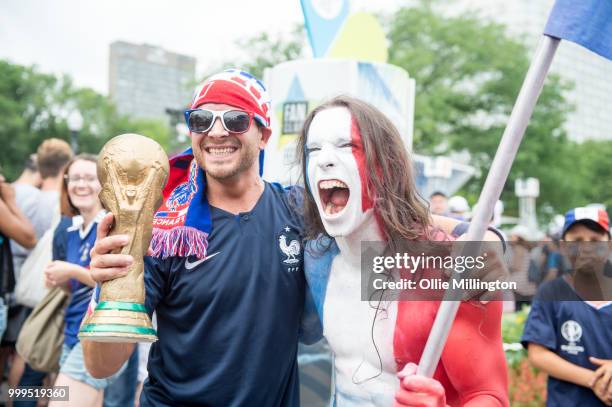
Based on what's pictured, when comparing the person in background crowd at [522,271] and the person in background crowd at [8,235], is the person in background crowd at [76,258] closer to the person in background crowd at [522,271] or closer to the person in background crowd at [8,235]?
the person in background crowd at [8,235]

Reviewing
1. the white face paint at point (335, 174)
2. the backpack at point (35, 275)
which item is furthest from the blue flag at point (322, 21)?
the white face paint at point (335, 174)

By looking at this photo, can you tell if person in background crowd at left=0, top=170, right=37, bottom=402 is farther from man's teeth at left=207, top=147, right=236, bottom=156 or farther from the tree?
the tree

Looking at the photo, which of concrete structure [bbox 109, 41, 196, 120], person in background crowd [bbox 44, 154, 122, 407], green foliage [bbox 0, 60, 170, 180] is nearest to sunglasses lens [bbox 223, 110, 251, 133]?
person in background crowd [bbox 44, 154, 122, 407]

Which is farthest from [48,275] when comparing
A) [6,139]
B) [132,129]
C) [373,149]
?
[132,129]

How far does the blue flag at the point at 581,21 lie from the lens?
1613mm

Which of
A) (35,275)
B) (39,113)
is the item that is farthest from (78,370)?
(39,113)

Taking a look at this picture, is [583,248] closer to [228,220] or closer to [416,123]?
[228,220]

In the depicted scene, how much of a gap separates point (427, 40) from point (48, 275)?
26.1 meters

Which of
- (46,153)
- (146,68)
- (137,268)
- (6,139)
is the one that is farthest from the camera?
(146,68)

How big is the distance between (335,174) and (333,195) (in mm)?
110

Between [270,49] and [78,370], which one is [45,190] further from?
[270,49]

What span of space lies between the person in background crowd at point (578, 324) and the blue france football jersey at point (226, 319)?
1.62m

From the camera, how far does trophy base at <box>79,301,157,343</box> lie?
1749 mm

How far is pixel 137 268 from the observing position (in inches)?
74.4
